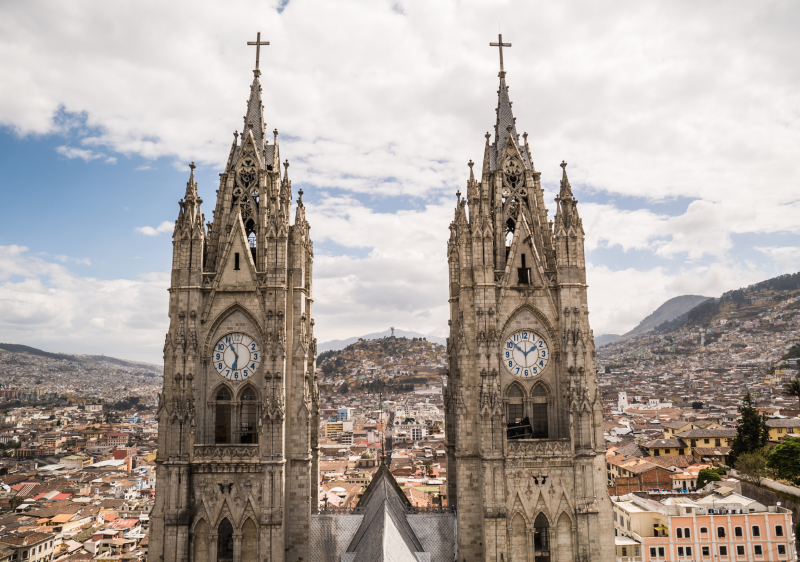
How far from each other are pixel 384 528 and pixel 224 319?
11997 millimetres

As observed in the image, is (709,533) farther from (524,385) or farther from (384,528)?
(384,528)

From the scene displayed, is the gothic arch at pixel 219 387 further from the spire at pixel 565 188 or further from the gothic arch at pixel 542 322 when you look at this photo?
the spire at pixel 565 188

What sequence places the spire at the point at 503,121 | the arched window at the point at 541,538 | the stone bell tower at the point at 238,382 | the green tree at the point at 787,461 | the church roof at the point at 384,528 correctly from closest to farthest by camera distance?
the church roof at the point at 384,528 < the stone bell tower at the point at 238,382 < the arched window at the point at 541,538 < the spire at the point at 503,121 < the green tree at the point at 787,461

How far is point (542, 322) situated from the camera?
96.0ft

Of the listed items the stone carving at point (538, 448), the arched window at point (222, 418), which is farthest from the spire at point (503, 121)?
the arched window at point (222, 418)

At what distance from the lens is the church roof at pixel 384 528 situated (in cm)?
2502

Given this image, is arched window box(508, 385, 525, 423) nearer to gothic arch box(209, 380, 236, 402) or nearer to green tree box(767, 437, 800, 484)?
gothic arch box(209, 380, 236, 402)

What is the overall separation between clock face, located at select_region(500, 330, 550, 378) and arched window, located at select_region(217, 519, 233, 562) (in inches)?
574

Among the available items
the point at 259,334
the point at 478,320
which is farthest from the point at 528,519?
the point at 259,334

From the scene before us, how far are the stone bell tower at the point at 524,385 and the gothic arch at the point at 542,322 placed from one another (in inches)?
2.0

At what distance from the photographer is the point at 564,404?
28312 millimetres

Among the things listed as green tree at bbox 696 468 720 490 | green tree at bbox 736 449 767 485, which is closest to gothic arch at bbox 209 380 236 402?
green tree at bbox 736 449 767 485

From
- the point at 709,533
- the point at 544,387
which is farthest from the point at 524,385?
the point at 709,533

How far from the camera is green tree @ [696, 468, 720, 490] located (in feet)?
263
